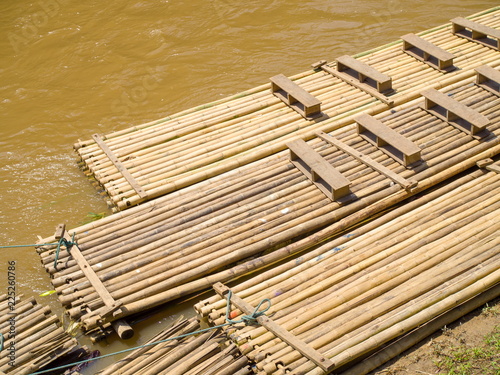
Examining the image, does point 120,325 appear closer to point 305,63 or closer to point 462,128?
point 462,128

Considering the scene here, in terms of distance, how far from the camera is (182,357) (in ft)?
26.3

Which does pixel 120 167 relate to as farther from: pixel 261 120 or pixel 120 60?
pixel 120 60

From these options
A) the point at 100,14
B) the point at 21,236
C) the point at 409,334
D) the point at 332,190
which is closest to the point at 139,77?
the point at 100,14

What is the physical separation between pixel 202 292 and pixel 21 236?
3.69 metres

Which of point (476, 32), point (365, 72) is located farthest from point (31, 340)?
point (476, 32)

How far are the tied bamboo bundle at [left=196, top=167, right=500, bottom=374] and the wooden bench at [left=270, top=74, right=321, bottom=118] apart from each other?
3.05 m

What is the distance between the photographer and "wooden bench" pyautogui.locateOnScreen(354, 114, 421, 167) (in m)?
10.5

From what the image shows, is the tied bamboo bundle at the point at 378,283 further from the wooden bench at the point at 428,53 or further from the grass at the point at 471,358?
the wooden bench at the point at 428,53

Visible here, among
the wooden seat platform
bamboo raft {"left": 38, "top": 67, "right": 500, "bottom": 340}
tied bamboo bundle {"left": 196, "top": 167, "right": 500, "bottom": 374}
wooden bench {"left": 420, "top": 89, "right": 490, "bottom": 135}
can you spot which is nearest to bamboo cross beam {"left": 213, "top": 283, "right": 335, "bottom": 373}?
tied bamboo bundle {"left": 196, "top": 167, "right": 500, "bottom": 374}

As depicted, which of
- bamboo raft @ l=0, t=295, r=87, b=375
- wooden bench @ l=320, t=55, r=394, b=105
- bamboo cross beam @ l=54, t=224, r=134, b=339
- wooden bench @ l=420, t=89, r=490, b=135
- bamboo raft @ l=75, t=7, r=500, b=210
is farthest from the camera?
wooden bench @ l=320, t=55, r=394, b=105

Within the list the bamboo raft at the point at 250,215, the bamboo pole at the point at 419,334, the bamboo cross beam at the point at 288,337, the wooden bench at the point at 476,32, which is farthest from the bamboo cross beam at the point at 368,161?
the wooden bench at the point at 476,32

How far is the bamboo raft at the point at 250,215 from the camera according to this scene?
9.14 m

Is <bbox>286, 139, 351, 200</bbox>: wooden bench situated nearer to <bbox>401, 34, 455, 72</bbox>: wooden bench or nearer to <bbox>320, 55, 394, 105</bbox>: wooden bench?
<bbox>320, 55, 394, 105</bbox>: wooden bench

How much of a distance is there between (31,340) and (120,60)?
922cm
